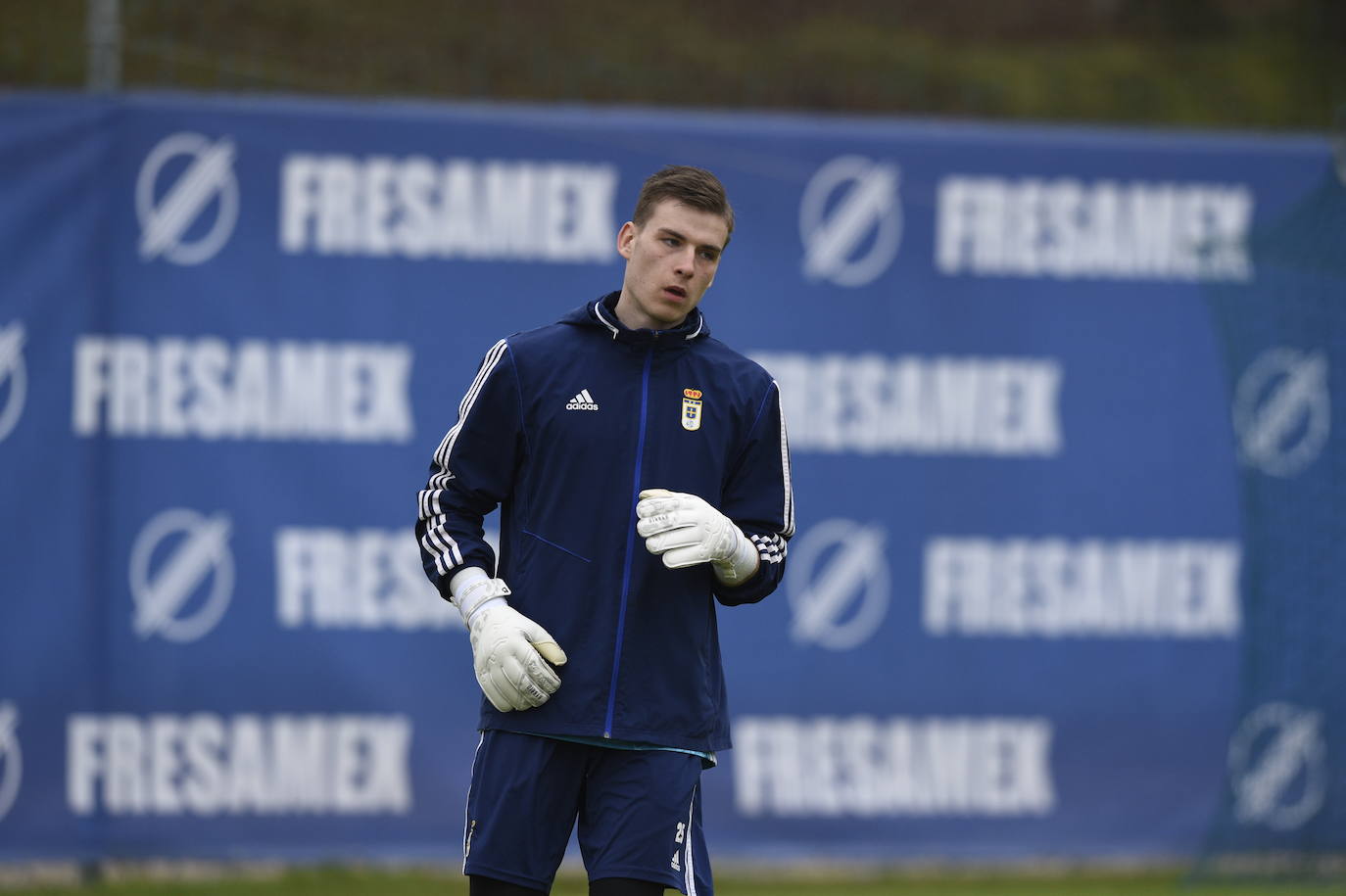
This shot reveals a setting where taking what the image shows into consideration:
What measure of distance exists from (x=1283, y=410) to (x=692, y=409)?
12.7ft

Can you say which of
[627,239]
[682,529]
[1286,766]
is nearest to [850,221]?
[1286,766]

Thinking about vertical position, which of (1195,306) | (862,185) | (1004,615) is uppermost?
(862,185)

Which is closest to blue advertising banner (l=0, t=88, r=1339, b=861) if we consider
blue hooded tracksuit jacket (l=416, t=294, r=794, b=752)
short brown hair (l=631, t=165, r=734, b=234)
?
blue hooded tracksuit jacket (l=416, t=294, r=794, b=752)

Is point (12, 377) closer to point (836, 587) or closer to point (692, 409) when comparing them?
point (836, 587)

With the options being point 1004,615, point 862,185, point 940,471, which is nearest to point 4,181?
point 862,185

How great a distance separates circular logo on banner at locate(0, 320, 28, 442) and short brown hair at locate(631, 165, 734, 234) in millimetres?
3255

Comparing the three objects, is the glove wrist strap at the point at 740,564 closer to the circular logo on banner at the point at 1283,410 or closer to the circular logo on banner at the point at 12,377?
the circular logo on banner at the point at 12,377

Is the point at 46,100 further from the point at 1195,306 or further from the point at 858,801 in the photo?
the point at 1195,306

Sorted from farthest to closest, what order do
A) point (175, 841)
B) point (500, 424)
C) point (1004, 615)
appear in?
point (1004, 615) < point (175, 841) < point (500, 424)

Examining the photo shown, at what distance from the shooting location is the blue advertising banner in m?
5.82

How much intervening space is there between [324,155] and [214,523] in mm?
1386

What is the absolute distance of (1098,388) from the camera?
6.36 m

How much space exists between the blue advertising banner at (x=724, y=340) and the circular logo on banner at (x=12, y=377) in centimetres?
1

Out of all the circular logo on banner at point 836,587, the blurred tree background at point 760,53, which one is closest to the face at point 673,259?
the circular logo on banner at point 836,587
